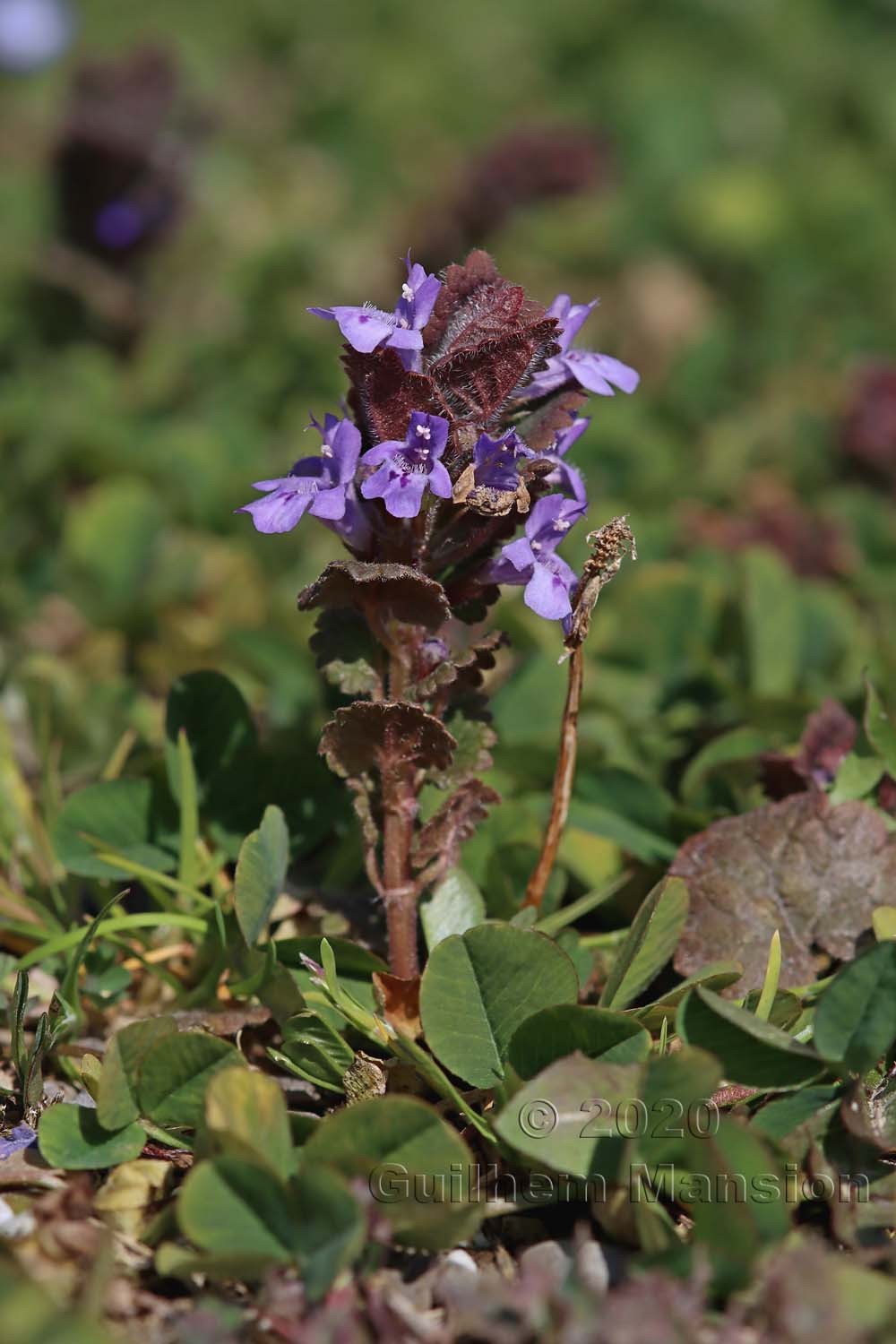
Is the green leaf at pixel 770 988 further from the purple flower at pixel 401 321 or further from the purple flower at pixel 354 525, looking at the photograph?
the purple flower at pixel 401 321

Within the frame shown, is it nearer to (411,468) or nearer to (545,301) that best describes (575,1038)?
(411,468)

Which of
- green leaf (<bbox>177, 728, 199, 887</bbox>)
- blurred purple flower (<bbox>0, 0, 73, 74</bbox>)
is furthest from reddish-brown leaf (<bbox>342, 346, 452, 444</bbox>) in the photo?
blurred purple flower (<bbox>0, 0, 73, 74</bbox>)

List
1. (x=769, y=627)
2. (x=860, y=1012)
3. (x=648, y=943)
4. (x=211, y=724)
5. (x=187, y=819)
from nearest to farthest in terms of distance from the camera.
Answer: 1. (x=860, y=1012)
2. (x=648, y=943)
3. (x=187, y=819)
4. (x=211, y=724)
5. (x=769, y=627)

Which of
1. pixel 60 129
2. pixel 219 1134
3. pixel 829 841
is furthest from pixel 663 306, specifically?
pixel 219 1134

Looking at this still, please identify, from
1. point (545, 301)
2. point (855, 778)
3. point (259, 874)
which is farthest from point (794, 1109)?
point (545, 301)

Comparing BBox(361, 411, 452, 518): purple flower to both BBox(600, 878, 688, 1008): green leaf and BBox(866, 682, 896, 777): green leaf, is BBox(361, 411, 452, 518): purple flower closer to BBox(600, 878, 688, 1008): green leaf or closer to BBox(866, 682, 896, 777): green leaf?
BBox(600, 878, 688, 1008): green leaf

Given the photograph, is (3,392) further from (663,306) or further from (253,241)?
(663,306)
